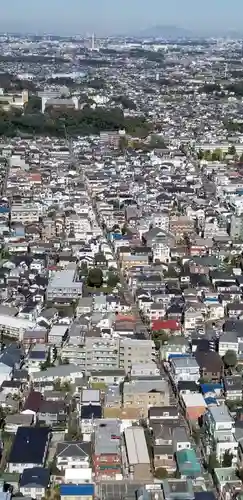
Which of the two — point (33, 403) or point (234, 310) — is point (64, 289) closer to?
point (234, 310)

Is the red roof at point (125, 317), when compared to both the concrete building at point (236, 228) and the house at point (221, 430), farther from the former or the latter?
the concrete building at point (236, 228)

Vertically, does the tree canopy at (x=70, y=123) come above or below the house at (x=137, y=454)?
above

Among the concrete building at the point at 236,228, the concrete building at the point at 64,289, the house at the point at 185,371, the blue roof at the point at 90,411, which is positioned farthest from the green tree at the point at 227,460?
the concrete building at the point at 236,228

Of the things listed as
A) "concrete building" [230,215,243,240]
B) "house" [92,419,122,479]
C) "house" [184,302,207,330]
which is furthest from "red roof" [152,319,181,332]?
"concrete building" [230,215,243,240]

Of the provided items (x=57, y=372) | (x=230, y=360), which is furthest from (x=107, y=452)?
(x=230, y=360)

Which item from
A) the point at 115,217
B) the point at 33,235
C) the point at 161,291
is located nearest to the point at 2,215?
the point at 33,235

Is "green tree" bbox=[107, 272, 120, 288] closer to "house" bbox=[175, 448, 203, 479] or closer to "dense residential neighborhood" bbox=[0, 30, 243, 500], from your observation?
"dense residential neighborhood" bbox=[0, 30, 243, 500]

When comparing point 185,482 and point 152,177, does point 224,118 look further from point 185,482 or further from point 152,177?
point 185,482
